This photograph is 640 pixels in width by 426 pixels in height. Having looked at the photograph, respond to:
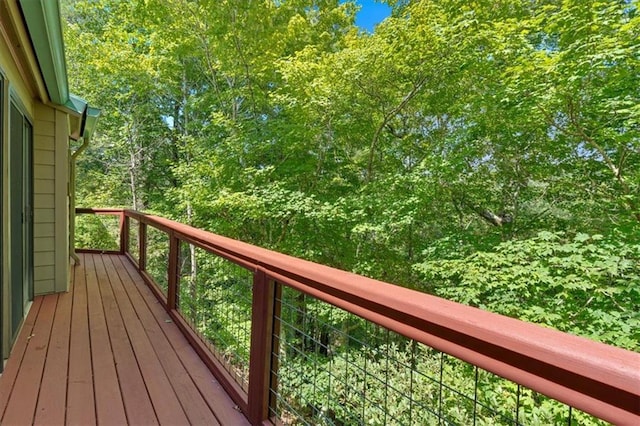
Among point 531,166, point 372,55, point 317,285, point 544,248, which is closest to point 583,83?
point 531,166

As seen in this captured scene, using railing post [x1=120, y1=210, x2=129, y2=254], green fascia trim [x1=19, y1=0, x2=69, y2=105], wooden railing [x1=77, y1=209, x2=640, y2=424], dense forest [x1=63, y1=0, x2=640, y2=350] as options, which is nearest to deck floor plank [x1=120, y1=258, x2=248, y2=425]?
wooden railing [x1=77, y1=209, x2=640, y2=424]

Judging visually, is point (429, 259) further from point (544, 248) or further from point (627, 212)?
point (627, 212)

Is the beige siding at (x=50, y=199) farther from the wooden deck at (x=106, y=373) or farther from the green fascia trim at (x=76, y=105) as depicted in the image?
the wooden deck at (x=106, y=373)

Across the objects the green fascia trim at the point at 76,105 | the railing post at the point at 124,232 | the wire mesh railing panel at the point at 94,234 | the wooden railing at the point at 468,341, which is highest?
the green fascia trim at the point at 76,105

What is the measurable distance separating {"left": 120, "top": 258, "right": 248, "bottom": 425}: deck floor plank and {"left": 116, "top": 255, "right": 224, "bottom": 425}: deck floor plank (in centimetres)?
3

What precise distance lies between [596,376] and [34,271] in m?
4.71

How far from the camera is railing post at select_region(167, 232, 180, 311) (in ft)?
10.2

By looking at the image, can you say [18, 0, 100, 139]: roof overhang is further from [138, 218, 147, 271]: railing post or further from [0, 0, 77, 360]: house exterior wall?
[138, 218, 147, 271]: railing post

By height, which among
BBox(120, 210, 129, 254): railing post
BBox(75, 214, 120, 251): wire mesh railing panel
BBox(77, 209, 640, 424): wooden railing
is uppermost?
BBox(77, 209, 640, 424): wooden railing

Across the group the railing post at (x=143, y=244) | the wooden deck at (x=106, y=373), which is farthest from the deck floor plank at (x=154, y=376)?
the railing post at (x=143, y=244)

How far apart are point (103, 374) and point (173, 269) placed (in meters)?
1.09

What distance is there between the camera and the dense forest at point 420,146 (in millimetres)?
4832

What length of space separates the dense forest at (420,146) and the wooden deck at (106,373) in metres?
0.47

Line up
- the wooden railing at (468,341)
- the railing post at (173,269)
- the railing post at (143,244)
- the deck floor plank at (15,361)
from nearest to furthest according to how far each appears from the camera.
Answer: the wooden railing at (468,341), the deck floor plank at (15,361), the railing post at (173,269), the railing post at (143,244)
